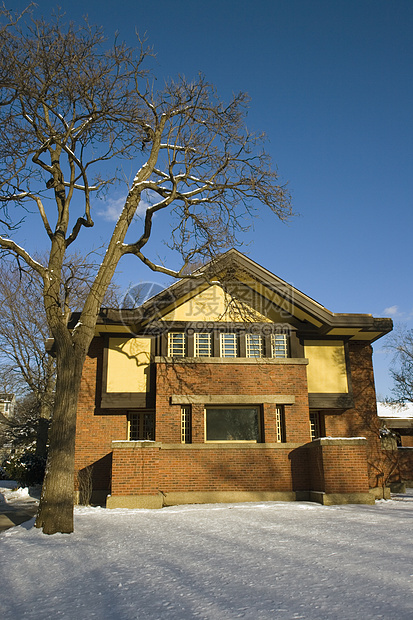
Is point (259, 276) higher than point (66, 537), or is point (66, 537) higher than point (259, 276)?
point (259, 276)

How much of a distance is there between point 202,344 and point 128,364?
2.40 meters

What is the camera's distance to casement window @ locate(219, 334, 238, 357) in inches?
617

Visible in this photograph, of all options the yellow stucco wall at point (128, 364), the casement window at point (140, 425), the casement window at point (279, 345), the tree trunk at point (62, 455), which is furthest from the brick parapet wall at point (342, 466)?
the tree trunk at point (62, 455)

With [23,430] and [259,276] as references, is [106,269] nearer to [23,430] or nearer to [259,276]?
[259,276]

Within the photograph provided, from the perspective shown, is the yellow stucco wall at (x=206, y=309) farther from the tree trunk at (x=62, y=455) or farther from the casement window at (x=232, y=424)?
the tree trunk at (x=62, y=455)

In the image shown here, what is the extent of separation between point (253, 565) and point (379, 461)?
35.8 ft

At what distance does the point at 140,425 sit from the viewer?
16.0m

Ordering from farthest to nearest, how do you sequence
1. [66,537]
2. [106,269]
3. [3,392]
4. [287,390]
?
[3,392] < [287,390] < [106,269] < [66,537]

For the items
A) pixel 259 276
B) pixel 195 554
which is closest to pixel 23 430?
pixel 259 276

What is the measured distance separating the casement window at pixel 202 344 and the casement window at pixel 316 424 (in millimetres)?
4166

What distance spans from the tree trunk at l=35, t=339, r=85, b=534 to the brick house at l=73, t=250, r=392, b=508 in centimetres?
430

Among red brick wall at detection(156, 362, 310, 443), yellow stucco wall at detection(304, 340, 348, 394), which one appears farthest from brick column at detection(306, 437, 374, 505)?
yellow stucco wall at detection(304, 340, 348, 394)

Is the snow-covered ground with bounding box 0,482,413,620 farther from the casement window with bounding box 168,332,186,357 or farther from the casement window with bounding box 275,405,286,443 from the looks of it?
the casement window with bounding box 168,332,186,357

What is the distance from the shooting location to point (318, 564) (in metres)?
6.28
